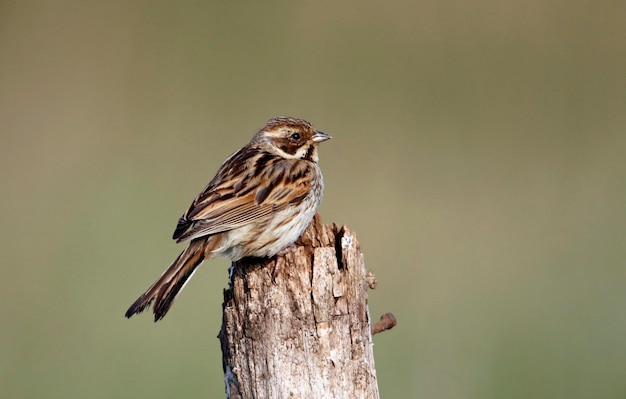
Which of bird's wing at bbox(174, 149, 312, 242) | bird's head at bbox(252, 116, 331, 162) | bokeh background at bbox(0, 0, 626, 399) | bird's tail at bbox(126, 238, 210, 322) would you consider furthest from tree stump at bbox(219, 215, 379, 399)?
bokeh background at bbox(0, 0, 626, 399)

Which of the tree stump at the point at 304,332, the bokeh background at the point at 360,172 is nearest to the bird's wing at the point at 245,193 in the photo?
the tree stump at the point at 304,332

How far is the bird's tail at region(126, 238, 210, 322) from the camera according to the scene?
3695 mm

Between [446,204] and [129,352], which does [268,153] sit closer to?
[129,352]

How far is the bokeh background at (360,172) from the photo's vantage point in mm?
5914

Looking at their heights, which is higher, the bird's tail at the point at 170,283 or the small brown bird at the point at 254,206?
the small brown bird at the point at 254,206

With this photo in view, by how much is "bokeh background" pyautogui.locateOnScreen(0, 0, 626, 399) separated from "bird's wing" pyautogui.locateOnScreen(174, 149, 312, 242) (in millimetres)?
1639

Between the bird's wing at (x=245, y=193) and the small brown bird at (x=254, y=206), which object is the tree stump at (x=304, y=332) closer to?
the small brown bird at (x=254, y=206)

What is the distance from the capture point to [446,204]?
7531 millimetres

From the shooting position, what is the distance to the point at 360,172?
25.8 feet

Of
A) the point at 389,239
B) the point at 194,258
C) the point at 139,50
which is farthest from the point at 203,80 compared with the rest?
the point at 194,258

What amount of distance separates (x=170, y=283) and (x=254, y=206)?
0.75 meters

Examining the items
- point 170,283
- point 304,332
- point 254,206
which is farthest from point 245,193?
point 304,332

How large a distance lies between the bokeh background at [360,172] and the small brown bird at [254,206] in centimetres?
162

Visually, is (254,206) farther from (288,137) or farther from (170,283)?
(170,283)
